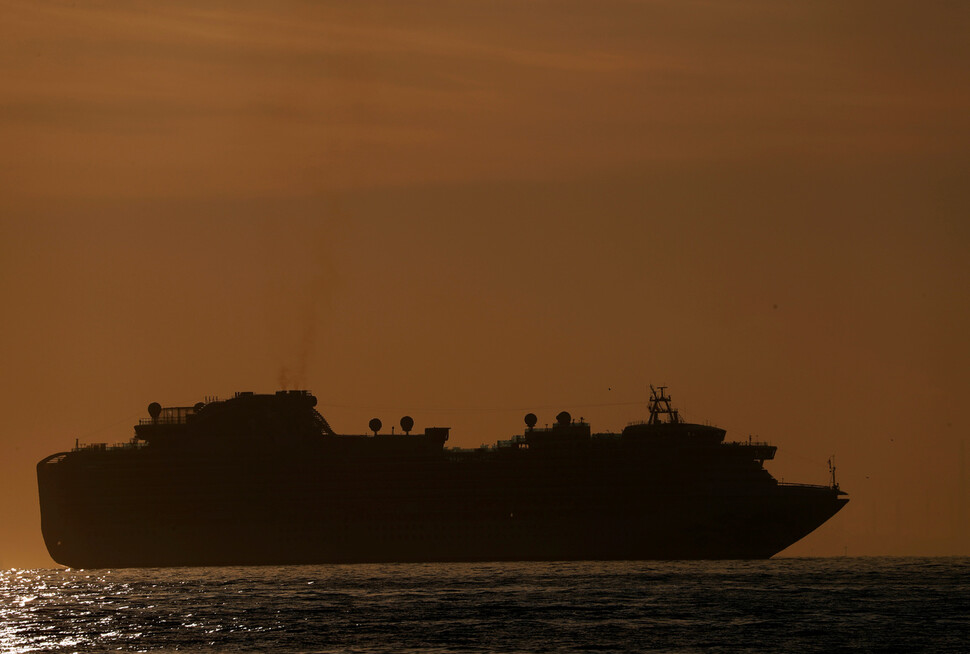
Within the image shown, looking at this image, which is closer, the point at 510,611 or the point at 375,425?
the point at 510,611

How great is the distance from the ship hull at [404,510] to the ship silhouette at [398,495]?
0.39 feet

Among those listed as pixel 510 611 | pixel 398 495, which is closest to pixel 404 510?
pixel 398 495

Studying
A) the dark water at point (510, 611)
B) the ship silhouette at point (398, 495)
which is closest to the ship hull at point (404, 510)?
the ship silhouette at point (398, 495)

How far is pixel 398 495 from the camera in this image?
147 meters

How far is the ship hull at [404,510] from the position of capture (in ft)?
464

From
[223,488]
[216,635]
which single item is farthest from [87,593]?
[216,635]

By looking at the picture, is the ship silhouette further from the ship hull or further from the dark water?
the dark water

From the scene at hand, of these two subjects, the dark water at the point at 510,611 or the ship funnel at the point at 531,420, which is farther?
the ship funnel at the point at 531,420

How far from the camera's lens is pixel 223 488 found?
150m

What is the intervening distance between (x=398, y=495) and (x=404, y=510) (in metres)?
1.38

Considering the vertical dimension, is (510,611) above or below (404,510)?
below

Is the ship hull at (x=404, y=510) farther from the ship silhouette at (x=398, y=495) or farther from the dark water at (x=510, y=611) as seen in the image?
the dark water at (x=510, y=611)

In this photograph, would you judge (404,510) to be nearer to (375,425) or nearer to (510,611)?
(375,425)

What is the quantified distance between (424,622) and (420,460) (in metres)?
59.5
